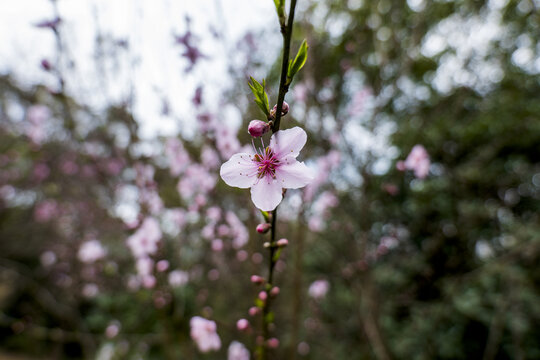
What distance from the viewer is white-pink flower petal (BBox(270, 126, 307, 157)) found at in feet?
2.37

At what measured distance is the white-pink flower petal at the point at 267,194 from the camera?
28.1 inches

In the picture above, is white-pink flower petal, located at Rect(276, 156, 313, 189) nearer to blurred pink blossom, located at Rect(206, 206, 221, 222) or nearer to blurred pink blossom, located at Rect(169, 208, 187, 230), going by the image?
blurred pink blossom, located at Rect(206, 206, 221, 222)

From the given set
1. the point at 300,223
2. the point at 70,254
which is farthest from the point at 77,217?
the point at 300,223

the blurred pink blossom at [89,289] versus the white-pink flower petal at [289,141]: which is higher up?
the blurred pink blossom at [89,289]

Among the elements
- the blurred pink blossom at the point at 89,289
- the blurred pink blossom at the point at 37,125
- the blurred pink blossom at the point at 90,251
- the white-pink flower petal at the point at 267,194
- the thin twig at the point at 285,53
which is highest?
the blurred pink blossom at the point at 37,125

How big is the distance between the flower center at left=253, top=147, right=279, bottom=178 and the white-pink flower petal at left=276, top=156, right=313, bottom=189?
3cm

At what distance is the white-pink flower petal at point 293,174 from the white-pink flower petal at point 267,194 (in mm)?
21

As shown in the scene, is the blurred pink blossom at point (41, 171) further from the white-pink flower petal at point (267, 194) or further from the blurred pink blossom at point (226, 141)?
the white-pink flower petal at point (267, 194)

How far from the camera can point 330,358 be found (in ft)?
12.2

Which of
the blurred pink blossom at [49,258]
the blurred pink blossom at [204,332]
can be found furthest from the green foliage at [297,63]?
the blurred pink blossom at [49,258]

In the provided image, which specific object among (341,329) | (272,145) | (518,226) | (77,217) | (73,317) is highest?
(77,217)

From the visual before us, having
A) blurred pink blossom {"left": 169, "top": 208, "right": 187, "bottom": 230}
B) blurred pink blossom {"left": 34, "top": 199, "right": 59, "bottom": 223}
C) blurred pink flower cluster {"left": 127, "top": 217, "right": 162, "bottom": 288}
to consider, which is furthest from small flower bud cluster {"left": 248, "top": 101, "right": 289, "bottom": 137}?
blurred pink blossom {"left": 34, "top": 199, "right": 59, "bottom": 223}

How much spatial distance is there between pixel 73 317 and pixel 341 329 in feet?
11.5

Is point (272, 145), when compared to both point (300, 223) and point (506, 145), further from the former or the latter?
point (506, 145)
